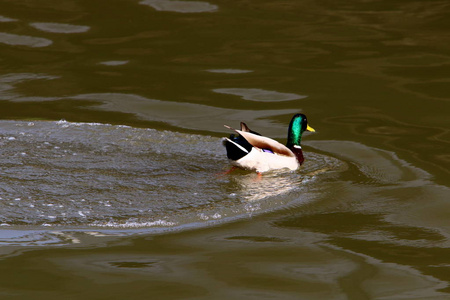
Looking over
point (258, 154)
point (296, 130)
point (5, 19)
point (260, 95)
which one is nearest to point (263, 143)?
point (258, 154)

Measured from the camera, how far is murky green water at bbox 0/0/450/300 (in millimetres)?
5363

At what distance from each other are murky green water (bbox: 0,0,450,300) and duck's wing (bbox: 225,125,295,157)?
24 cm

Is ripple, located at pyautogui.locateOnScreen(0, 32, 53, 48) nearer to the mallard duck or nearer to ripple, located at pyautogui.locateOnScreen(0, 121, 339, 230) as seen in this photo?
ripple, located at pyautogui.locateOnScreen(0, 121, 339, 230)

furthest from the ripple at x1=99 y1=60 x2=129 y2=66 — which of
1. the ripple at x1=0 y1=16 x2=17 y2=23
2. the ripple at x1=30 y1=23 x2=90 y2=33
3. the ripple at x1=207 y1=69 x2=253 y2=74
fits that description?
the ripple at x1=0 y1=16 x2=17 y2=23

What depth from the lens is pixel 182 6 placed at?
13664mm

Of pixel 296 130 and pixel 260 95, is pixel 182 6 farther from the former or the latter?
pixel 296 130

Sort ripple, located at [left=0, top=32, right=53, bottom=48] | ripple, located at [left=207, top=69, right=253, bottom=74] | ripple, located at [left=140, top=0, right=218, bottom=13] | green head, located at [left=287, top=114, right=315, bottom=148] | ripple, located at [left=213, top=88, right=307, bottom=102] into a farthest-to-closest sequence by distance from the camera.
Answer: ripple, located at [left=140, top=0, right=218, bottom=13], ripple, located at [left=0, top=32, right=53, bottom=48], ripple, located at [left=207, top=69, right=253, bottom=74], ripple, located at [left=213, top=88, right=307, bottom=102], green head, located at [left=287, top=114, right=315, bottom=148]

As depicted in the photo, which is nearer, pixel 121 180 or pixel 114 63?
pixel 121 180

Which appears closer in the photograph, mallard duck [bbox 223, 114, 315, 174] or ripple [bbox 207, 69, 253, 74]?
mallard duck [bbox 223, 114, 315, 174]

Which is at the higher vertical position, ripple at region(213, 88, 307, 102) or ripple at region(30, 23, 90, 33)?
ripple at region(30, 23, 90, 33)

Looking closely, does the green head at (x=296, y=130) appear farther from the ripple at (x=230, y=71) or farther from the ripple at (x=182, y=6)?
the ripple at (x=182, y=6)

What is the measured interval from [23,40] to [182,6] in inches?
101

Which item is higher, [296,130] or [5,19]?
[5,19]

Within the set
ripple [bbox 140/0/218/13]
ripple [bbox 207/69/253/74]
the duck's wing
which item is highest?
ripple [bbox 140/0/218/13]
